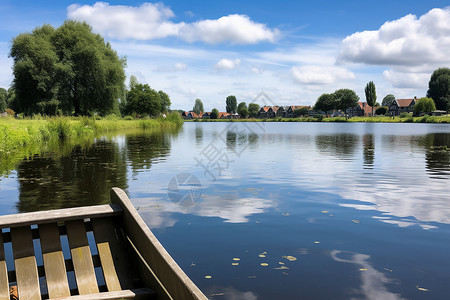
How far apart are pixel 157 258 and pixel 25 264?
5.47ft

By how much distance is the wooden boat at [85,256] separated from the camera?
378 cm

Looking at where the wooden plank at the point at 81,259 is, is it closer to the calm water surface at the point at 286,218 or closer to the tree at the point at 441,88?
the calm water surface at the point at 286,218

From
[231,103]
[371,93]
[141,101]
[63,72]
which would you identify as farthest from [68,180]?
[231,103]

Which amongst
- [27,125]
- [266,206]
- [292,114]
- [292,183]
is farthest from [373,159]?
[292,114]

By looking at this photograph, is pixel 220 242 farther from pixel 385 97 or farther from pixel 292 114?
pixel 385 97

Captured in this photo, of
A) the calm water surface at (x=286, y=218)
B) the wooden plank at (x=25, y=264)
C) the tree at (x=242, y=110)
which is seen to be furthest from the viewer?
the tree at (x=242, y=110)

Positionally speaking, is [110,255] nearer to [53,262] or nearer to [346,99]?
[53,262]

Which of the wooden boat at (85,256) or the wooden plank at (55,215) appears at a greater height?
the wooden plank at (55,215)

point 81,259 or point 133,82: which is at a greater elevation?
point 133,82

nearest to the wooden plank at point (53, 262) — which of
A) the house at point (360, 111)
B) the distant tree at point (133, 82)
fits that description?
the distant tree at point (133, 82)

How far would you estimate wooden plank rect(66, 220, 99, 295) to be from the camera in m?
4.01

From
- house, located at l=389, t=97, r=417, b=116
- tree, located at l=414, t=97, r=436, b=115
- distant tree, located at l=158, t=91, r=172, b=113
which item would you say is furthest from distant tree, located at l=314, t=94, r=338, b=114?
distant tree, located at l=158, t=91, r=172, b=113

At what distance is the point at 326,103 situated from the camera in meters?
142

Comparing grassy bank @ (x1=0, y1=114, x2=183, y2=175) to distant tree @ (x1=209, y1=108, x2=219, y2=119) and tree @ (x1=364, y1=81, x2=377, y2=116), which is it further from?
distant tree @ (x1=209, y1=108, x2=219, y2=119)
